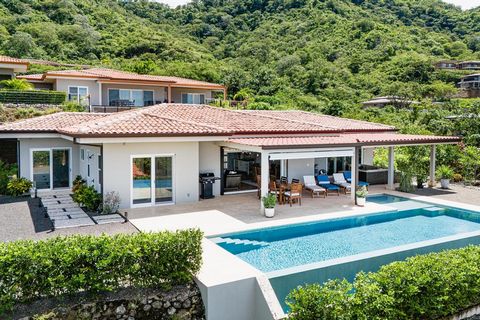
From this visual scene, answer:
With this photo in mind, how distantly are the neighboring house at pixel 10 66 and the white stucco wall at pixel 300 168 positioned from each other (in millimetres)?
22042

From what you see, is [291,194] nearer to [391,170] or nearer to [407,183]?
[407,183]

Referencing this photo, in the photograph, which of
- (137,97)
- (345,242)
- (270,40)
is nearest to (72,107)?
(137,97)

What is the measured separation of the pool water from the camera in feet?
40.7

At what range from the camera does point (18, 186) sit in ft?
63.9

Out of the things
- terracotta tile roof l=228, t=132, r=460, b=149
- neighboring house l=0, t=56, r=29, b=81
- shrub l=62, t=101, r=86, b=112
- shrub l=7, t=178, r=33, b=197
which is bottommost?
shrub l=7, t=178, r=33, b=197

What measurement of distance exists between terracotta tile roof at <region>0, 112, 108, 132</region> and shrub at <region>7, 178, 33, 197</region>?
8.68 ft

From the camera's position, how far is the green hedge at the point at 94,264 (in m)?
7.92

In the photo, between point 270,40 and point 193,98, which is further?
point 270,40

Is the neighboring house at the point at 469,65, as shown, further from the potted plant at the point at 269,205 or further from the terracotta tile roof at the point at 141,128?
the potted plant at the point at 269,205

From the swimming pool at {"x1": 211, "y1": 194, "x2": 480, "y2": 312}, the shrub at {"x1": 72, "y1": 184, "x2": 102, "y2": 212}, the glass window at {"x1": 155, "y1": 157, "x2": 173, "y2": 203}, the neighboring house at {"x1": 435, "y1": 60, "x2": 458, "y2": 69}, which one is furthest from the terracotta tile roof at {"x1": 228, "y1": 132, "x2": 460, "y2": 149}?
the neighboring house at {"x1": 435, "y1": 60, "x2": 458, "y2": 69}

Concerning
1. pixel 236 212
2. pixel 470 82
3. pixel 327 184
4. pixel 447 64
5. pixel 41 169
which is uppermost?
pixel 447 64

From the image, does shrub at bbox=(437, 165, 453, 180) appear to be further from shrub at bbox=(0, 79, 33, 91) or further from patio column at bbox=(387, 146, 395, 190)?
shrub at bbox=(0, 79, 33, 91)

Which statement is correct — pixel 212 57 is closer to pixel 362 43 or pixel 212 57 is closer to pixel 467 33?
pixel 362 43

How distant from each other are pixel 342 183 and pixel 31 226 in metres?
15.5
